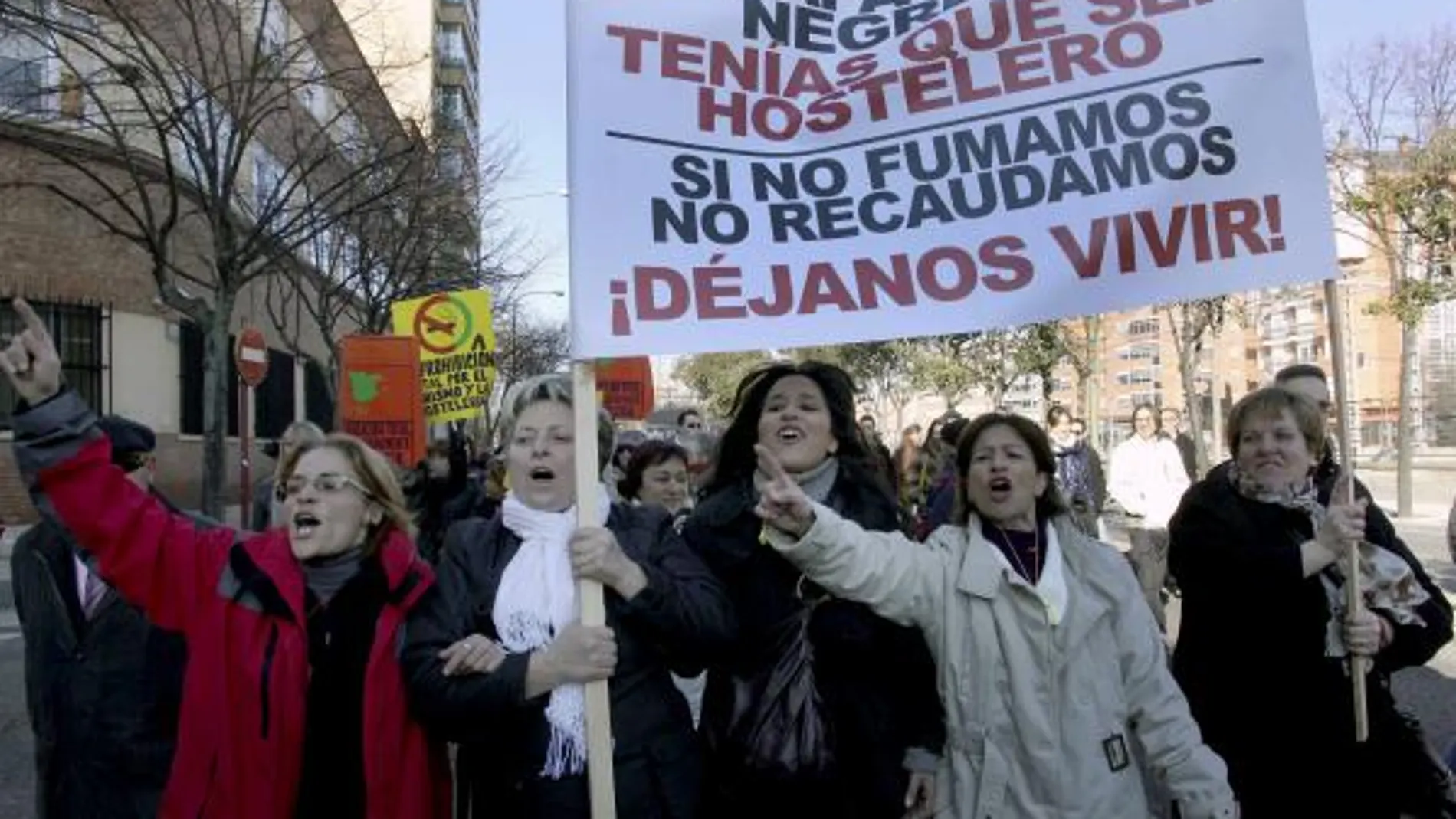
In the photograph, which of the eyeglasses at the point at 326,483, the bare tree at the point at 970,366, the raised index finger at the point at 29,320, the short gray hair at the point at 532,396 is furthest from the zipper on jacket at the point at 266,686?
the bare tree at the point at 970,366

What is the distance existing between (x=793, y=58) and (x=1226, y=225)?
114 centimetres

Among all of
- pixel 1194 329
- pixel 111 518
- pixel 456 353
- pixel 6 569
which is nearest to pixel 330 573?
pixel 111 518

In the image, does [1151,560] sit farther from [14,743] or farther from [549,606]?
[549,606]

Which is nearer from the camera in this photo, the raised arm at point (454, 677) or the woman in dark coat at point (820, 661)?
the raised arm at point (454, 677)

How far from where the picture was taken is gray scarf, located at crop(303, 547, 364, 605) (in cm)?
330

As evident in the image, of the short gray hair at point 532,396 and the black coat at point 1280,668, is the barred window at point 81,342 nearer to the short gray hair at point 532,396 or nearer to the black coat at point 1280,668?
the short gray hair at point 532,396

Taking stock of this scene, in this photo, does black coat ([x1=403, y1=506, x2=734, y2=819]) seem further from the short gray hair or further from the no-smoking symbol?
the no-smoking symbol

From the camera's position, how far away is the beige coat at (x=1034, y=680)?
3154 mm

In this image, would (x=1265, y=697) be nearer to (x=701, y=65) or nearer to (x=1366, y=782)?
(x=1366, y=782)

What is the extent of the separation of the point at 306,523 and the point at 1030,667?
1813 millimetres

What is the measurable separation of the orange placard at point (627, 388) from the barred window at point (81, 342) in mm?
8660

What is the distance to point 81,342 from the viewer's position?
21.1 meters

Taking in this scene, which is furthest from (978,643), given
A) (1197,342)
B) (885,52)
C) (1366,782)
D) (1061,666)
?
(1197,342)

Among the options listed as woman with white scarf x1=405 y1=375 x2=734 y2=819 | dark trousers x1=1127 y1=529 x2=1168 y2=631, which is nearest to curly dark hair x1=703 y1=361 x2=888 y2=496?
woman with white scarf x1=405 y1=375 x2=734 y2=819
